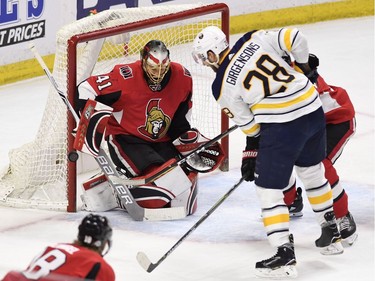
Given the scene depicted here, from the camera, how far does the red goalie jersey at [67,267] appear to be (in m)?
3.58

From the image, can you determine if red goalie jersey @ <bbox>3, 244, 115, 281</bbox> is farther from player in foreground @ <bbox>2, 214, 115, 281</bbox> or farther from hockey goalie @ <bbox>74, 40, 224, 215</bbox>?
hockey goalie @ <bbox>74, 40, 224, 215</bbox>

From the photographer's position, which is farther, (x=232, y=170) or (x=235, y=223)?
(x=232, y=170)

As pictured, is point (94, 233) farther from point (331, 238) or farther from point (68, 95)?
point (68, 95)

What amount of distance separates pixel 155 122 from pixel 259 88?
3.16 ft

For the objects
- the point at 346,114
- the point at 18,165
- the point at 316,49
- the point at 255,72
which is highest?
the point at 255,72

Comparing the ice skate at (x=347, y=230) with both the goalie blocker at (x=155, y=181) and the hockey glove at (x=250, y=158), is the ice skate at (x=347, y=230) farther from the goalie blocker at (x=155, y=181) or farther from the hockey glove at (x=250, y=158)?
the goalie blocker at (x=155, y=181)

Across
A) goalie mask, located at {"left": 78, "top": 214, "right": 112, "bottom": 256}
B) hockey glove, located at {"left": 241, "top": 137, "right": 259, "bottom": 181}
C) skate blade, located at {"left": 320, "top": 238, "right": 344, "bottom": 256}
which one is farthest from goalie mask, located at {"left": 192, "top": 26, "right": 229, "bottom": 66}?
goalie mask, located at {"left": 78, "top": 214, "right": 112, "bottom": 256}

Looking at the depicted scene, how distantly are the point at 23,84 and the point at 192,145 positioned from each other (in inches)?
85.8

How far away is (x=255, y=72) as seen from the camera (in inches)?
193

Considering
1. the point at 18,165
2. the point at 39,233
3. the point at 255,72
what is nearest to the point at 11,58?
the point at 18,165

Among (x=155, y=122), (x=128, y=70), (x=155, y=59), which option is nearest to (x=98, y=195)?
(x=155, y=122)

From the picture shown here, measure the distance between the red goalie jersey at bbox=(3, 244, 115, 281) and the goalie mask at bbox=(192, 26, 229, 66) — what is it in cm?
154

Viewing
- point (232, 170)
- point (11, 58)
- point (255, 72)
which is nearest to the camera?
point (255, 72)

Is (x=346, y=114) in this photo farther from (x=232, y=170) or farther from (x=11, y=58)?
(x=11, y=58)
